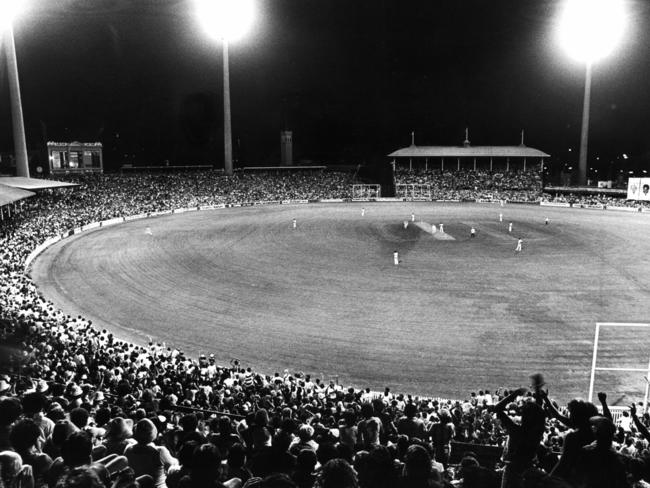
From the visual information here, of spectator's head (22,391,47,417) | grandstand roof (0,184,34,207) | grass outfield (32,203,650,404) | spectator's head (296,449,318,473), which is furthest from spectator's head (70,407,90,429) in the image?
grandstand roof (0,184,34,207)

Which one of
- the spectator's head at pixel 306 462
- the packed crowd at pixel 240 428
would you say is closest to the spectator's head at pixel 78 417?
the packed crowd at pixel 240 428

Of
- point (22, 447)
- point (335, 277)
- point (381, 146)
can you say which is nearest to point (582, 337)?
point (335, 277)

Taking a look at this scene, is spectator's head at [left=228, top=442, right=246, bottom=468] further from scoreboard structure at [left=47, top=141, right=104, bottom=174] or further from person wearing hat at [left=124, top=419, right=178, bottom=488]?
scoreboard structure at [left=47, top=141, right=104, bottom=174]

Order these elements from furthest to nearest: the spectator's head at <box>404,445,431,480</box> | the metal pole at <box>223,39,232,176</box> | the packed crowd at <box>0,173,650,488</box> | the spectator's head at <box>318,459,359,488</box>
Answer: the metal pole at <box>223,39,232,176</box> → the packed crowd at <box>0,173,650,488</box> → the spectator's head at <box>404,445,431,480</box> → the spectator's head at <box>318,459,359,488</box>

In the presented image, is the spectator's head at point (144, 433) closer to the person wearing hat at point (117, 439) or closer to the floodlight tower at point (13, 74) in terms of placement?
the person wearing hat at point (117, 439)

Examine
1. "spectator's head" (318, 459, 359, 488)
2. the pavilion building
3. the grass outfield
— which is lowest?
the grass outfield

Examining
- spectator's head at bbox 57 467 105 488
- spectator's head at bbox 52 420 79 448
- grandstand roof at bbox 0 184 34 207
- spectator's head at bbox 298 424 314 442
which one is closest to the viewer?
spectator's head at bbox 57 467 105 488

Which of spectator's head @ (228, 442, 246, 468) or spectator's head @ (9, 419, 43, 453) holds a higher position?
spectator's head @ (9, 419, 43, 453)
